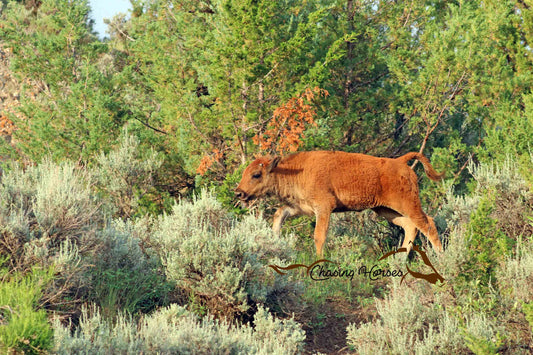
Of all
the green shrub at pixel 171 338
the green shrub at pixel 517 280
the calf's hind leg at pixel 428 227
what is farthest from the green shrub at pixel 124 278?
the calf's hind leg at pixel 428 227

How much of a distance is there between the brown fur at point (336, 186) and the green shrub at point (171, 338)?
11.2 feet

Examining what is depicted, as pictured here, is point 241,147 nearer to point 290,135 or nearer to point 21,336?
point 290,135

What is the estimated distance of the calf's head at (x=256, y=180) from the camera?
32.4 feet

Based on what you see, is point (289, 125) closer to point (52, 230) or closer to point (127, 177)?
point (127, 177)

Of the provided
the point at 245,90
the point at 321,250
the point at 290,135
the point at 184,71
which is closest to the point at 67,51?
the point at 184,71

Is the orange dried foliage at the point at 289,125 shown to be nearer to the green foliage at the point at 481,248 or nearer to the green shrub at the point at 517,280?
the green foliage at the point at 481,248

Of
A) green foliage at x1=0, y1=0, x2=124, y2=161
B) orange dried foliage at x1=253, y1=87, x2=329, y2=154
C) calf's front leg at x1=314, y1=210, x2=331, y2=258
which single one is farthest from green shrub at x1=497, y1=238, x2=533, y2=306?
green foliage at x1=0, y1=0, x2=124, y2=161

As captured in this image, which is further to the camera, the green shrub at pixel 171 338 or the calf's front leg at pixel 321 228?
the calf's front leg at pixel 321 228

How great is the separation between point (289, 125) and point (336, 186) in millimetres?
1587

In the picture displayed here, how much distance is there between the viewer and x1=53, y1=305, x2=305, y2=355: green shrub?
527cm

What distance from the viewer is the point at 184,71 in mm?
12414

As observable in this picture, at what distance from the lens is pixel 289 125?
10.8 meters

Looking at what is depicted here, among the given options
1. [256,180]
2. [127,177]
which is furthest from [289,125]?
[127,177]

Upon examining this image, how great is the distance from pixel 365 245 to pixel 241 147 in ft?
9.19
